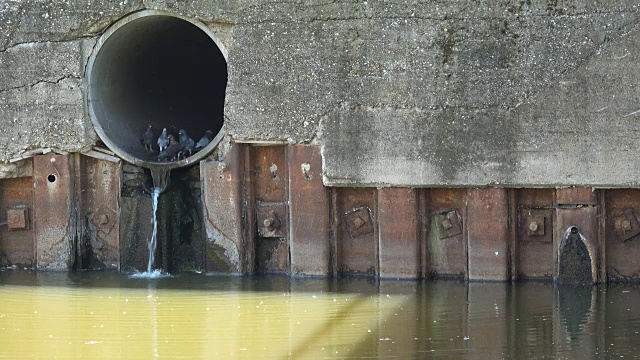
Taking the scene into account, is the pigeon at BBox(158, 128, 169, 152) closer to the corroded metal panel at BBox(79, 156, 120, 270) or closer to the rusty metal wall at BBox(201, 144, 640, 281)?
the corroded metal panel at BBox(79, 156, 120, 270)

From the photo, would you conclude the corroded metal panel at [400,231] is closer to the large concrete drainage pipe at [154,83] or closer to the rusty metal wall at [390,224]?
the rusty metal wall at [390,224]

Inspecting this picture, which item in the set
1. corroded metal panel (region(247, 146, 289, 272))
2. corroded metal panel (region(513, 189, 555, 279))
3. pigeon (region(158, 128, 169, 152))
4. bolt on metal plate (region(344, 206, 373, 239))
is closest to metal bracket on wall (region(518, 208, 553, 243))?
corroded metal panel (region(513, 189, 555, 279))

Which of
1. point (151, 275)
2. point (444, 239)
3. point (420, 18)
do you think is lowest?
point (151, 275)

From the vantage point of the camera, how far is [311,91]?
41.1 feet

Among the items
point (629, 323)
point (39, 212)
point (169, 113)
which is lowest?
point (629, 323)

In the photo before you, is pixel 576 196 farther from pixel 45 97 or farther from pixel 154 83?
pixel 154 83

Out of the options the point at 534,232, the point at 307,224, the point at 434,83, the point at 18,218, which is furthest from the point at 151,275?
the point at 534,232

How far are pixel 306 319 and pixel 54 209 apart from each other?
3460mm

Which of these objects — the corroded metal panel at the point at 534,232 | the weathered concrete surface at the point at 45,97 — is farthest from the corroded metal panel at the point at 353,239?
the weathered concrete surface at the point at 45,97

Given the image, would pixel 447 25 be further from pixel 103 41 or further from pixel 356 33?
pixel 103 41

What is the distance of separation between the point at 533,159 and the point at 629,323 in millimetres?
1972

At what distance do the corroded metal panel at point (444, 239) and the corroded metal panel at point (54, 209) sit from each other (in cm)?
364

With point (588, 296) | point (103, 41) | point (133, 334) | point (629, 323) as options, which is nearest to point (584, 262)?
point (588, 296)

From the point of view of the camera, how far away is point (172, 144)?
1395 centimetres
